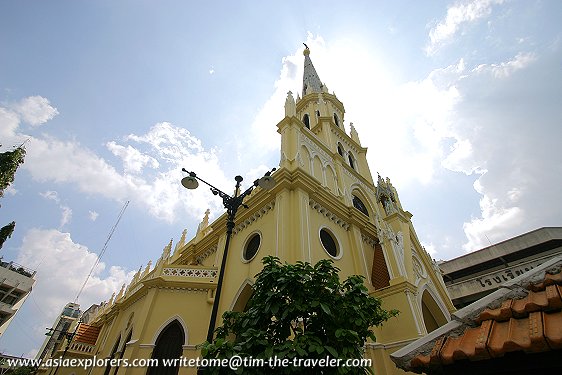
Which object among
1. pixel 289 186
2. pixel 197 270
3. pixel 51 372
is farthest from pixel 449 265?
pixel 51 372

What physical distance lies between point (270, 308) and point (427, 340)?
2.59 metres

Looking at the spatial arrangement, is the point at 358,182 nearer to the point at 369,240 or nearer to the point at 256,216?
the point at 369,240

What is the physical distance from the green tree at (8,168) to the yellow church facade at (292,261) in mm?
7420

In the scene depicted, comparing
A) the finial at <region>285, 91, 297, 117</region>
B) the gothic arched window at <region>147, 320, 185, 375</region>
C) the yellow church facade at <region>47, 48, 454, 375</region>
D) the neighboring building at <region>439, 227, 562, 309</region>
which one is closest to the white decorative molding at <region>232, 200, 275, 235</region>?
the yellow church facade at <region>47, 48, 454, 375</region>

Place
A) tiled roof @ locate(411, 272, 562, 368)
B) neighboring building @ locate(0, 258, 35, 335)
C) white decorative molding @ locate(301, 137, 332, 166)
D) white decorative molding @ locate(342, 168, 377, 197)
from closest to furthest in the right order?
tiled roof @ locate(411, 272, 562, 368), white decorative molding @ locate(301, 137, 332, 166), white decorative molding @ locate(342, 168, 377, 197), neighboring building @ locate(0, 258, 35, 335)

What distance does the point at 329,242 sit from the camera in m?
12.1

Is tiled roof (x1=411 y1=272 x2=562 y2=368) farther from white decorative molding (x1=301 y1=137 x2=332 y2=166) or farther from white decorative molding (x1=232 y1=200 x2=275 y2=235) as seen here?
white decorative molding (x1=301 y1=137 x2=332 y2=166)

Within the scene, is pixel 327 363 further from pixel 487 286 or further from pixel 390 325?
pixel 487 286

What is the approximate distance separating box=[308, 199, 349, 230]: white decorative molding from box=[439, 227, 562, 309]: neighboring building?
49.8ft

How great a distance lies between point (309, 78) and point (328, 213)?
2052cm

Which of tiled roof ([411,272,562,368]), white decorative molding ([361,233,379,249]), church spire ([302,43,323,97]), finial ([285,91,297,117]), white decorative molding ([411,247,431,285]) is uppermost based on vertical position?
church spire ([302,43,323,97])

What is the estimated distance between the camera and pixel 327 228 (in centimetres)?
1220

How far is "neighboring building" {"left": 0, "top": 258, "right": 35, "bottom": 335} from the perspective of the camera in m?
36.8

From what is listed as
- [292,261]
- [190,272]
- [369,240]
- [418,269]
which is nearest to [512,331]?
[292,261]
